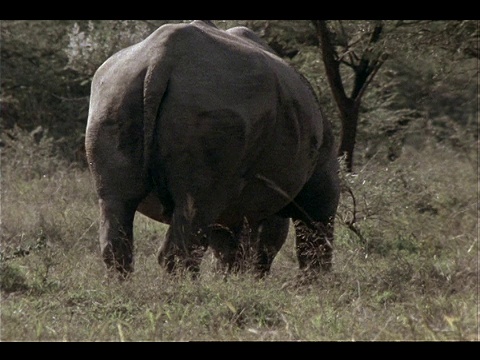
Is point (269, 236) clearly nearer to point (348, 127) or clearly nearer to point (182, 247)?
point (182, 247)

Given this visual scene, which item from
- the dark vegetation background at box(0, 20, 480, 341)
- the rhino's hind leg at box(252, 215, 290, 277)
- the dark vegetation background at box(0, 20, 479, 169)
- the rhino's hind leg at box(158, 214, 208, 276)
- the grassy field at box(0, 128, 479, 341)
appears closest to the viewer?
the grassy field at box(0, 128, 479, 341)

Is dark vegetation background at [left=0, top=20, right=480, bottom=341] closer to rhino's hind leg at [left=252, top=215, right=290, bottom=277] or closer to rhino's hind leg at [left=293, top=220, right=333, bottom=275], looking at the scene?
rhino's hind leg at [left=293, top=220, right=333, bottom=275]

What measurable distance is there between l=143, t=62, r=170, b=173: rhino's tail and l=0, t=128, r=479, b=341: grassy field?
80cm

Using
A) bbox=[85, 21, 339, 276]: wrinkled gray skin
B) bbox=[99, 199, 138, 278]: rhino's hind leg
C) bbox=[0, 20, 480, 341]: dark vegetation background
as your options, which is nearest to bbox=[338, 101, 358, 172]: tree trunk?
bbox=[0, 20, 480, 341]: dark vegetation background

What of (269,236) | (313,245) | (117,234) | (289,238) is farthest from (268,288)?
(289,238)

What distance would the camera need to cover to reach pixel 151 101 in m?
7.20

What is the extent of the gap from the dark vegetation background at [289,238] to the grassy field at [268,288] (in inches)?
0.6

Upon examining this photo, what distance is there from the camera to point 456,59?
1350 centimetres

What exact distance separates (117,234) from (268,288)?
1033 millimetres

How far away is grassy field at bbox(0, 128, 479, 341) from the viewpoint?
6.03 meters

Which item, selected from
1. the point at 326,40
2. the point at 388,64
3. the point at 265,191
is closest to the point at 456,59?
the point at 326,40

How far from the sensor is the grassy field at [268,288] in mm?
6027

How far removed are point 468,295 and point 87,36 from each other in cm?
1170

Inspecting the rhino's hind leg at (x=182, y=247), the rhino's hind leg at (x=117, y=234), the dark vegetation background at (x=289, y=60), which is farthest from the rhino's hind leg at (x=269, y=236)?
the dark vegetation background at (x=289, y=60)
